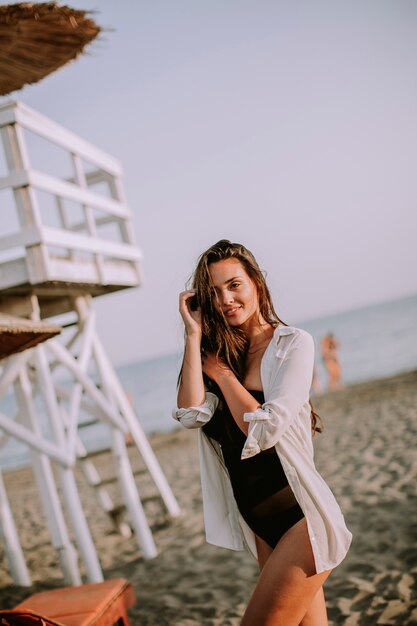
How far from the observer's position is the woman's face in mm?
2560

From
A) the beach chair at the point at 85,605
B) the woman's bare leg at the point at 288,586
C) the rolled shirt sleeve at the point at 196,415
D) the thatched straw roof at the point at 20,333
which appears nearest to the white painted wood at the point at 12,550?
the beach chair at the point at 85,605

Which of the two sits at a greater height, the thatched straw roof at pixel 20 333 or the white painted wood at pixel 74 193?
→ the white painted wood at pixel 74 193

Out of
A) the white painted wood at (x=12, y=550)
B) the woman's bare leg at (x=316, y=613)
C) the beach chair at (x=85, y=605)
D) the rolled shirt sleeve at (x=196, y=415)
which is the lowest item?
the white painted wood at (x=12, y=550)

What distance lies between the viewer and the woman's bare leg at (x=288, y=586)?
2.19 m

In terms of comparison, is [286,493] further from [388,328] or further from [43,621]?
[388,328]

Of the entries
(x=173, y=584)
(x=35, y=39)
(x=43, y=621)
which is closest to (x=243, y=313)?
(x=43, y=621)

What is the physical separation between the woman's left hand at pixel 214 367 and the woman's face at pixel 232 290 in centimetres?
18

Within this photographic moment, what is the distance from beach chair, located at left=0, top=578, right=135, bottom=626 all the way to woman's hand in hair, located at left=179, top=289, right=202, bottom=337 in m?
1.57

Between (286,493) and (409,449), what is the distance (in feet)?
21.7

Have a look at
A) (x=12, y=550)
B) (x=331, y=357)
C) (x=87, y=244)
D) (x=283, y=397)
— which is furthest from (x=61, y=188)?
(x=331, y=357)

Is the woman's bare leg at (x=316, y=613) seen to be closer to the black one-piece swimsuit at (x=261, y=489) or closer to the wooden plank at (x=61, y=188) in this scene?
the black one-piece swimsuit at (x=261, y=489)

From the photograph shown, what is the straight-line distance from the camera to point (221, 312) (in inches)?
100

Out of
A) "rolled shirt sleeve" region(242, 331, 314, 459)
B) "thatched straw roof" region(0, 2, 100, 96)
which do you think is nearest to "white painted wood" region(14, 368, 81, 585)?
"thatched straw roof" region(0, 2, 100, 96)

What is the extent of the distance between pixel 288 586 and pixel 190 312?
1.20 m
